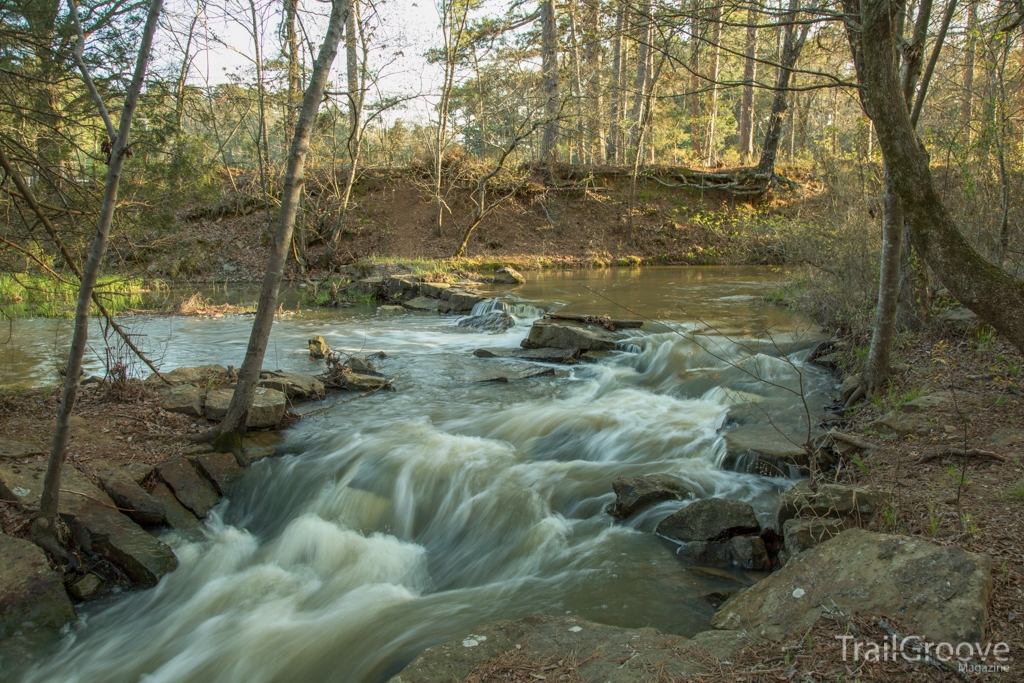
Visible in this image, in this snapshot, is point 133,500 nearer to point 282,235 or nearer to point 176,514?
point 176,514

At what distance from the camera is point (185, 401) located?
761 cm

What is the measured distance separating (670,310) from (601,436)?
6925 millimetres

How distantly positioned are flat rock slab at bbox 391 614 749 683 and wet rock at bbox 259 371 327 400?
5.64 metres

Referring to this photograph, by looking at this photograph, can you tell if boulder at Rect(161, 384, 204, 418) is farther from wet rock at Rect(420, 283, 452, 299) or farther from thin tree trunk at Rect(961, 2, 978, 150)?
wet rock at Rect(420, 283, 452, 299)

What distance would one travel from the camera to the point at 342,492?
6.32 meters

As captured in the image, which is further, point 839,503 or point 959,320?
point 959,320

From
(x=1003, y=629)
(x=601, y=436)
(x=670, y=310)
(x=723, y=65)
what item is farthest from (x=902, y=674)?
(x=723, y=65)

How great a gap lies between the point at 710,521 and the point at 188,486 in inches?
182

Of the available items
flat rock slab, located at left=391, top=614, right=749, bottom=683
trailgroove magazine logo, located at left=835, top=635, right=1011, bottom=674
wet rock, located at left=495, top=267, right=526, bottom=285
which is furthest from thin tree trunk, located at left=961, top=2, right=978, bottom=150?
wet rock, located at left=495, top=267, right=526, bottom=285

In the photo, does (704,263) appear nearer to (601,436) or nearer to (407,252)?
(407,252)

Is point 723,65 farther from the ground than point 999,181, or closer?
farther from the ground

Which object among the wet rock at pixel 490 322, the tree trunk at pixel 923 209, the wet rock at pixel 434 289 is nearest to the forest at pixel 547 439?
the tree trunk at pixel 923 209

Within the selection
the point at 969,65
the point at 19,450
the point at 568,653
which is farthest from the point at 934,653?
the point at 969,65

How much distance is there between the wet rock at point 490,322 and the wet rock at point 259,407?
21.7 feet
